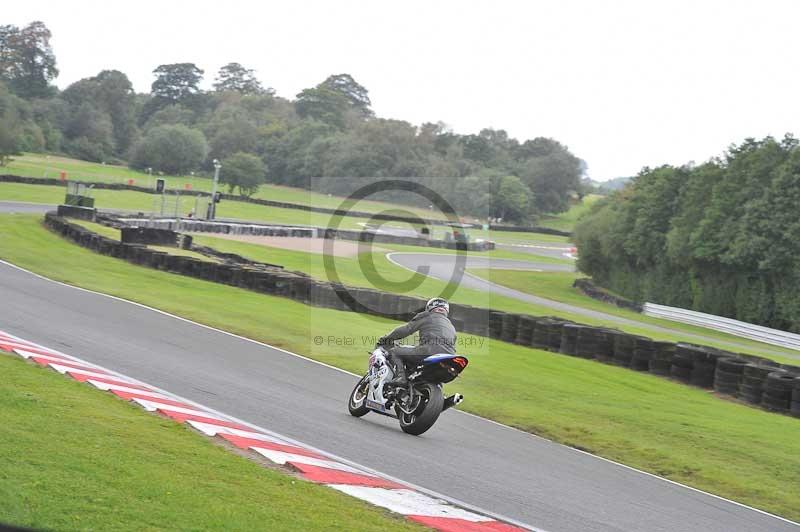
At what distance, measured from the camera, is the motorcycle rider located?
11.4 m

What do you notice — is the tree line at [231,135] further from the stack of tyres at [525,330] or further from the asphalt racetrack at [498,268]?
the stack of tyres at [525,330]

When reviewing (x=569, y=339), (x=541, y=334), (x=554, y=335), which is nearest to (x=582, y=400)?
(x=569, y=339)

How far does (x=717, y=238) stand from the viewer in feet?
158

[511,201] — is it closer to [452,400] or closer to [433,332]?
[433,332]

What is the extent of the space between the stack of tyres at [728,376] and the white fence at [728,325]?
70.5 ft

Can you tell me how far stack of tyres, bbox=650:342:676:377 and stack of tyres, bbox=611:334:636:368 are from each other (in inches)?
22.4

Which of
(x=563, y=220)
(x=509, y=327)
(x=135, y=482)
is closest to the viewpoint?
(x=135, y=482)

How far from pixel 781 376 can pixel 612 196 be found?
5334 centimetres

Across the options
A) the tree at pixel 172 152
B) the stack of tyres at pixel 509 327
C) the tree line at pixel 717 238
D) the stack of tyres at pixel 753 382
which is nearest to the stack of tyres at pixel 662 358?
the stack of tyres at pixel 753 382

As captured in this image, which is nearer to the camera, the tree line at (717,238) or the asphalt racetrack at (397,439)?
the asphalt racetrack at (397,439)

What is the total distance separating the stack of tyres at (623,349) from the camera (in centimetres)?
2034

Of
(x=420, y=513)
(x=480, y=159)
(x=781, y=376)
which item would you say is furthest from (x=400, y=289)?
(x=480, y=159)

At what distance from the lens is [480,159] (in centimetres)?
13588

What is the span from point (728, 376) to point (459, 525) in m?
12.3
